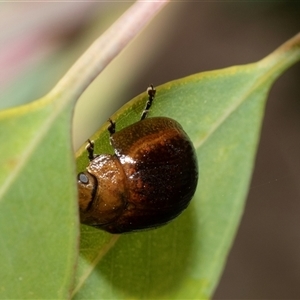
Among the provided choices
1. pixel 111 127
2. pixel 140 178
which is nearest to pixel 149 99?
pixel 111 127

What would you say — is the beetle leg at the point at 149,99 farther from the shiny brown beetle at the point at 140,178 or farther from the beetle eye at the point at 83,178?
the beetle eye at the point at 83,178

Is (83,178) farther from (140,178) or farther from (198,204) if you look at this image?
(198,204)

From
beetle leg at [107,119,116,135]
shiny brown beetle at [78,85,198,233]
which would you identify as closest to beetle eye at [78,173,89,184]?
shiny brown beetle at [78,85,198,233]

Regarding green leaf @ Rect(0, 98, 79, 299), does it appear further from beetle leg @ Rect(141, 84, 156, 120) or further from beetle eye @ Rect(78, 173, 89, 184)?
beetle eye @ Rect(78, 173, 89, 184)

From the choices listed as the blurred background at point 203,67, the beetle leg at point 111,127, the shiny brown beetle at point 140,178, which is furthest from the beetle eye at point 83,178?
the blurred background at point 203,67

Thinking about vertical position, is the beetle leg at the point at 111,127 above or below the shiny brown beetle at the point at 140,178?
above

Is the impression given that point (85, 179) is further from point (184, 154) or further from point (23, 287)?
point (23, 287)
